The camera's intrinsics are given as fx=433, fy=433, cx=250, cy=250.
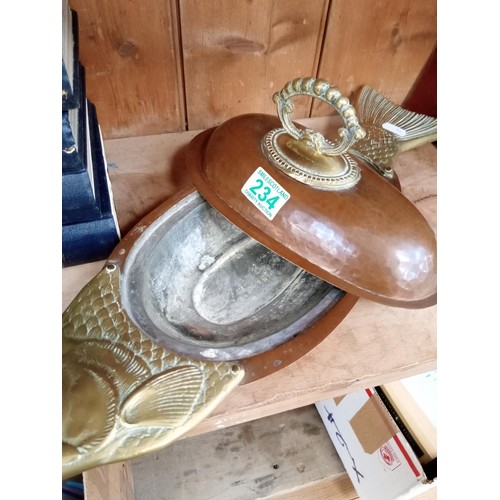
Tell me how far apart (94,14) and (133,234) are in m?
0.33

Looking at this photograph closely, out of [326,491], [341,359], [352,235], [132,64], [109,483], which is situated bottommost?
[326,491]

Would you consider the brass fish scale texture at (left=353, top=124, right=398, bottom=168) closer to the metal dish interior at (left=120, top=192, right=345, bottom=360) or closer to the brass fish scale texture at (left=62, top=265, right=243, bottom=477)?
the metal dish interior at (left=120, top=192, right=345, bottom=360)

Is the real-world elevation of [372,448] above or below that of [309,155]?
below

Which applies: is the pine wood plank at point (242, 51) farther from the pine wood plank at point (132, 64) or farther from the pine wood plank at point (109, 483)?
the pine wood plank at point (109, 483)

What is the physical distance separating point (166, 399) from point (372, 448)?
521 millimetres

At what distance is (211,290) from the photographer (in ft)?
1.93

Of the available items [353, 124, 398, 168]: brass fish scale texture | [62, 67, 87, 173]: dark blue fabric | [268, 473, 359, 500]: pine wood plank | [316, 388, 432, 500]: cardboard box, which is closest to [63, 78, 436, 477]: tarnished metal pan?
[62, 67, 87, 173]: dark blue fabric

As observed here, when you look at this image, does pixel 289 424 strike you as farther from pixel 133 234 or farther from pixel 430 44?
pixel 430 44

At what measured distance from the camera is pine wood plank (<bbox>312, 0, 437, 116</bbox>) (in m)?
0.71

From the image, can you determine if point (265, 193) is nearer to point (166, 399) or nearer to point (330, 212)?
point (330, 212)

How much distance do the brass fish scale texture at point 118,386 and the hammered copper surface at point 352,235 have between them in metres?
0.14

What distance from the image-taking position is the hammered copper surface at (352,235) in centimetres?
45

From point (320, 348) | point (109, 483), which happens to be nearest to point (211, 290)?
point (320, 348)

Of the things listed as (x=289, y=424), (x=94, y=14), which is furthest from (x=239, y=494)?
(x=94, y=14)
